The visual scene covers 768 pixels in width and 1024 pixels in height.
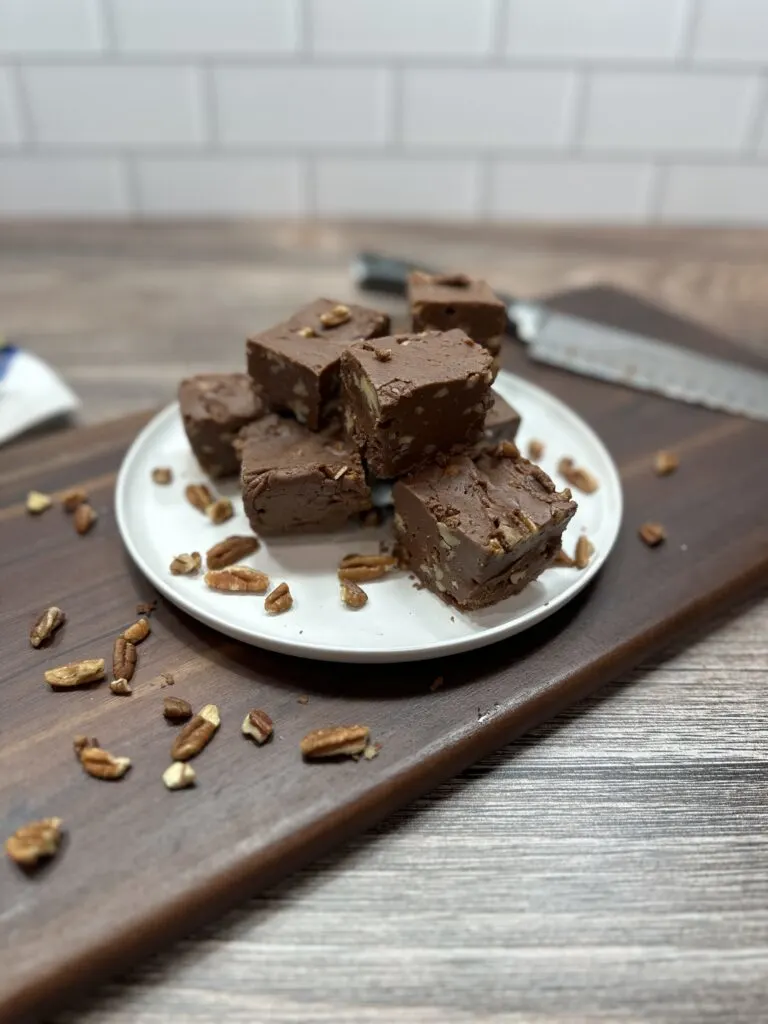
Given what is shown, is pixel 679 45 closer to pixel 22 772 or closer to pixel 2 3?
pixel 2 3

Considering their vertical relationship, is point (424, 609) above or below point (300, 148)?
below

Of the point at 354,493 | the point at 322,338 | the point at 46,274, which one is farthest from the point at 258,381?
the point at 46,274

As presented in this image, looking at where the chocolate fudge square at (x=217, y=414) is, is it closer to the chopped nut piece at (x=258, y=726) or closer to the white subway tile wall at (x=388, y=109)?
the chopped nut piece at (x=258, y=726)

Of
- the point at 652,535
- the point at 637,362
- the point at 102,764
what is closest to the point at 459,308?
the point at 652,535

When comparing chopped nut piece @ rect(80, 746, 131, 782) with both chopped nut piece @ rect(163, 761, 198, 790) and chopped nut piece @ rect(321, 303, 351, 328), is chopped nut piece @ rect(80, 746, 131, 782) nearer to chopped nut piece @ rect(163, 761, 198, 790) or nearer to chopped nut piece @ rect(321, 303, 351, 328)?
chopped nut piece @ rect(163, 761, 198, 790)

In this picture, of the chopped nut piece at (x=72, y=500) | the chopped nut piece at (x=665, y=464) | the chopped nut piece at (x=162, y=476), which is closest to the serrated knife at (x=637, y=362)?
the chopped nut piece at (x=665, y=464)
